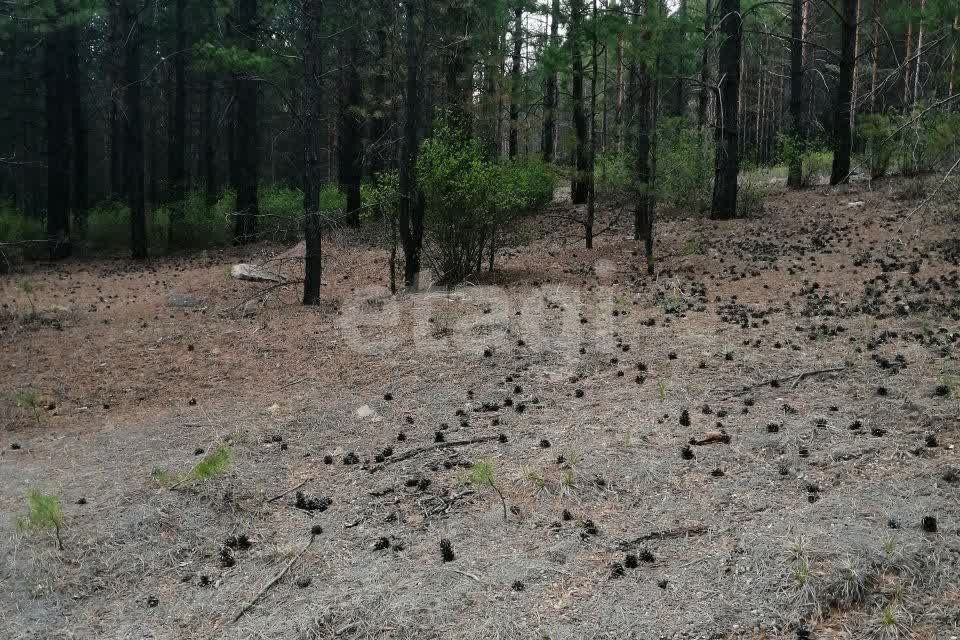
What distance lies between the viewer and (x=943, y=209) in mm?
12133

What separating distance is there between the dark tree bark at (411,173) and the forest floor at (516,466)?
1335 mm

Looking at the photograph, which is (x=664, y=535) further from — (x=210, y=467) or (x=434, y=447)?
(x=210, y=467)

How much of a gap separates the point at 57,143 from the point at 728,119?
16.8m

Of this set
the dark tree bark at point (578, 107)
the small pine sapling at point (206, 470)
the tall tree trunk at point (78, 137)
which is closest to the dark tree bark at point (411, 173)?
the dark tree bark at point (578, 107)

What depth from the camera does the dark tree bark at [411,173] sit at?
35.5 ft

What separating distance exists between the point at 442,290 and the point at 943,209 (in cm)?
832

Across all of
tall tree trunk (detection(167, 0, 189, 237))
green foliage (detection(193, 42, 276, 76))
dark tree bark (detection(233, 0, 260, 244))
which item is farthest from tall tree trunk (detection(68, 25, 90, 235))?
green foliage (detection(193, 42, 276, 76))

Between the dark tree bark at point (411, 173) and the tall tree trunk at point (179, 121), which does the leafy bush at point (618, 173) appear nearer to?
the dark tree bark at point (411, 173)

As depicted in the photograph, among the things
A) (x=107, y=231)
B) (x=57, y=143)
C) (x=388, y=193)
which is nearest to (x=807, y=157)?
(x=388, y=193)

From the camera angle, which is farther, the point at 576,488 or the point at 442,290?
the point at 442,290

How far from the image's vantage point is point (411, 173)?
436 inches

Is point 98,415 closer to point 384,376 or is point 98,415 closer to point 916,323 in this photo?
point 384,376

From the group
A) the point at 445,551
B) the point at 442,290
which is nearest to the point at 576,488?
the point at 445,551

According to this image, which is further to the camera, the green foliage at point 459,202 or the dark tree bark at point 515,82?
the dark tree bark at point 515,82
